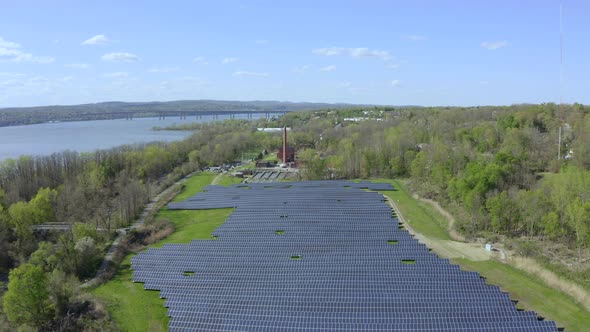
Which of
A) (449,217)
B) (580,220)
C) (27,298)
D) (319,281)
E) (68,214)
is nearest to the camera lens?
(27,298)

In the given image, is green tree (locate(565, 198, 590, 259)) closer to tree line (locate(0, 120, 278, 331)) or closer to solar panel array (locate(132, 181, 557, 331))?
solar panel array (locate(132, 181, 557, 331))

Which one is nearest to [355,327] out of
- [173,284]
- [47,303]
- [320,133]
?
[173,284]

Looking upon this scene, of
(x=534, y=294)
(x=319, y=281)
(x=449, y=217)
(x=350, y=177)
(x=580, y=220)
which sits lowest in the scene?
(x=534, y=294)

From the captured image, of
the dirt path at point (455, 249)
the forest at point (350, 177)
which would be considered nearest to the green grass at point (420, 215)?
the dirt path at point (455, 249)

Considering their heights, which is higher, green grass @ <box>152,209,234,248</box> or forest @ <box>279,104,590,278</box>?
forest @ <box>279,104,590,278</box>

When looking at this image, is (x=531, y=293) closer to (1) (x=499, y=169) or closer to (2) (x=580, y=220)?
(2) (x=580, y=220)

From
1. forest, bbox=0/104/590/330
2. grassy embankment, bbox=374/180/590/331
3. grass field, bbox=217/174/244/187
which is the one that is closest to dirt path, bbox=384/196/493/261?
grassy embankment, bbox=374/180/590/331

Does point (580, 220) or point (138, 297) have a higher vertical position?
point (580, 220)

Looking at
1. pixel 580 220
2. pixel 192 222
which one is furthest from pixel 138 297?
pixel 580 220
